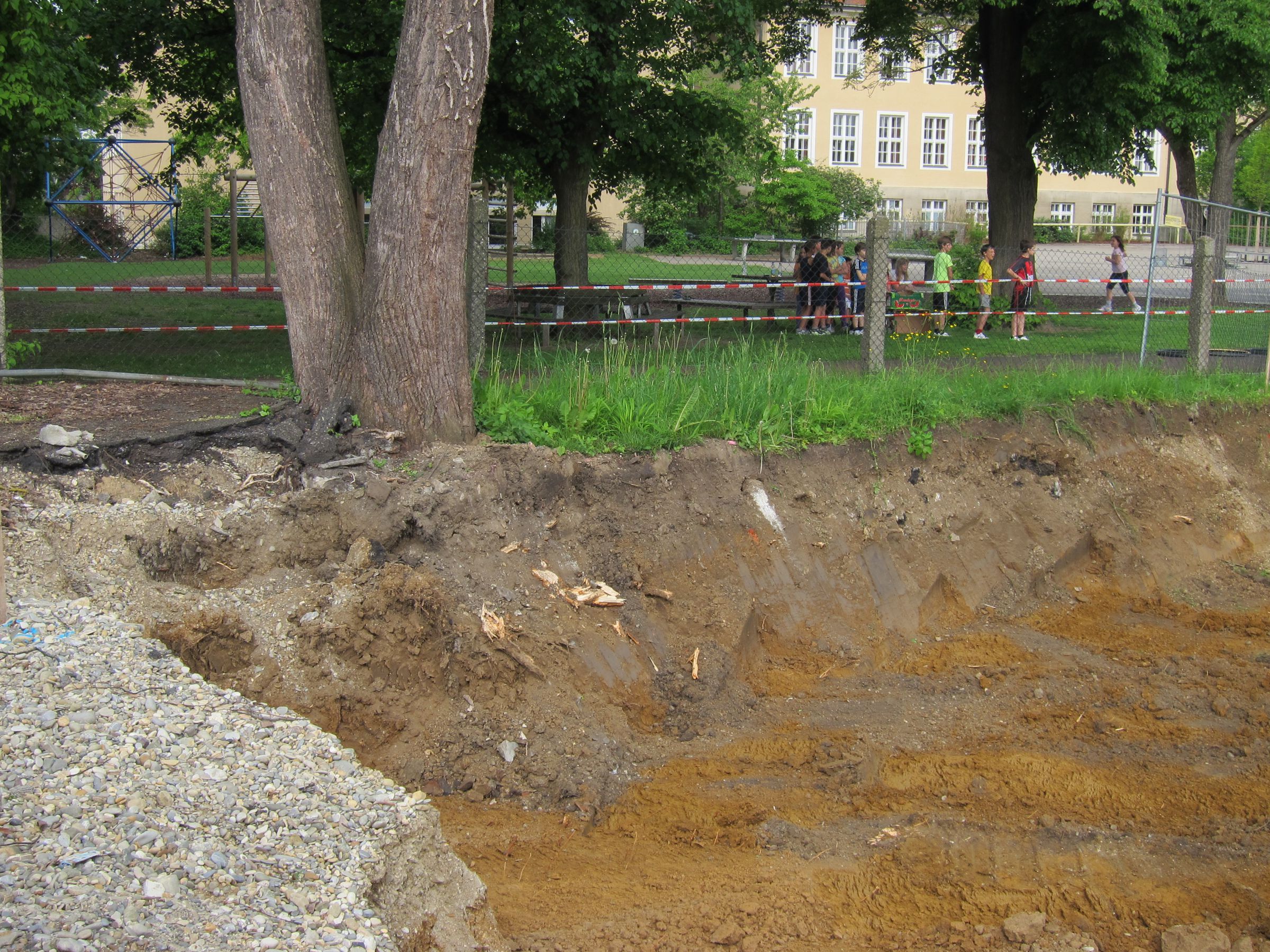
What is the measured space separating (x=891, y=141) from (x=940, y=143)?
2237 millimetres

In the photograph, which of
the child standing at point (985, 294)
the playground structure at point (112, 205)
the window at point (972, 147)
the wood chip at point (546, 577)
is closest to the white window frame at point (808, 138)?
the window at point (972, 147)

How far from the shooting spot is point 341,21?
12070mm

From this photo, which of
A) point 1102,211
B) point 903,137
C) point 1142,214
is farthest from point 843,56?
point 1142,214

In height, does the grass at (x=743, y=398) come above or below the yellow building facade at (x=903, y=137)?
below

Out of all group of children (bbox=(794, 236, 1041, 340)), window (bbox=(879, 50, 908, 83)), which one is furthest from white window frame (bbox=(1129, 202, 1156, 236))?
group of children (bbox=(794, 236, 1041, 340))

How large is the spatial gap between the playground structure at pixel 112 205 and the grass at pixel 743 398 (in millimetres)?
19392

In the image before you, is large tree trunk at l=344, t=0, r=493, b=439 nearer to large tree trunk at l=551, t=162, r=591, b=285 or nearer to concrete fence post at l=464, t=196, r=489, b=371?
concrete fence post at l=464, t=196, r=489, b=371

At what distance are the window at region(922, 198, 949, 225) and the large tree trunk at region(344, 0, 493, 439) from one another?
41851 mm

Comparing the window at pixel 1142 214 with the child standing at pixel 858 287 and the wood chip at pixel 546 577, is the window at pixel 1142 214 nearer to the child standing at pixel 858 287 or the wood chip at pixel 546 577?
the child standing at pixel 858 287

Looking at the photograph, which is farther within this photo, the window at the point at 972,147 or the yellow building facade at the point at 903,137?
the window at the point at 972,147

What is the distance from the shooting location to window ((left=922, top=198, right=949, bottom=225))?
4578cm

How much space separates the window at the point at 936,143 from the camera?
4600cm

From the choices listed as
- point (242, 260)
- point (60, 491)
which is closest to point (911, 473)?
point (60, 491)

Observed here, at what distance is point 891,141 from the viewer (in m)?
45.7
